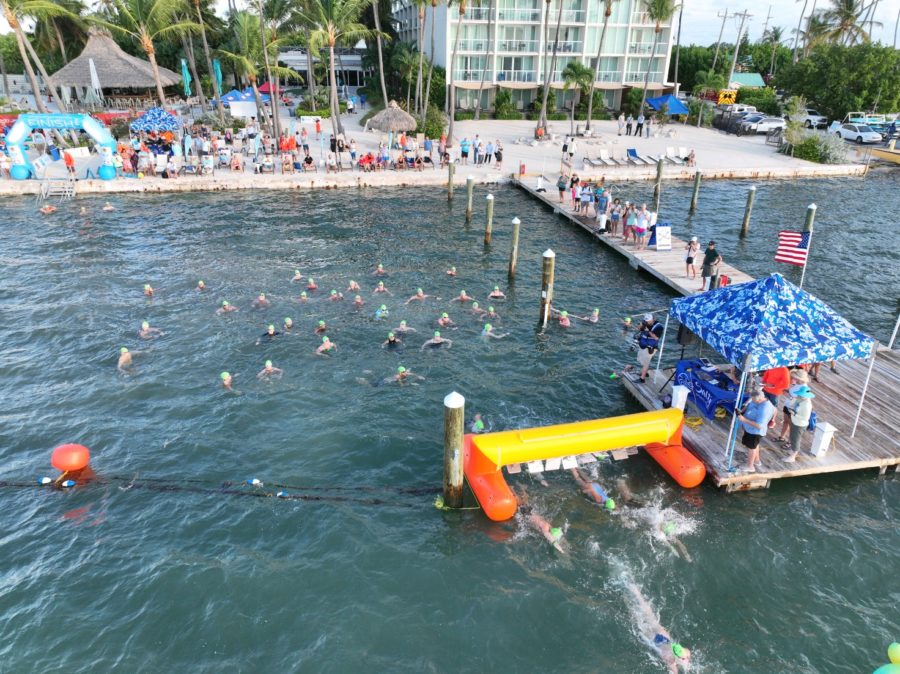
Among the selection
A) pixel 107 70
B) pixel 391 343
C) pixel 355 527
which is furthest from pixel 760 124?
pixel 355 527

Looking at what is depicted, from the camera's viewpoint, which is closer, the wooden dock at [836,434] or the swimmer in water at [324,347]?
the wooden dock at [836,434]

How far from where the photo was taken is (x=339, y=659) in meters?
9.31

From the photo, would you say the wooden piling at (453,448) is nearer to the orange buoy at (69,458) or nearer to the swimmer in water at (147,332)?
the orange buoy at (69,458)

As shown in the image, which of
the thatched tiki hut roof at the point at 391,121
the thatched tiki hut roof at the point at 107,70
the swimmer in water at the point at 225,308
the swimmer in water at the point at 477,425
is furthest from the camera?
the thatched tiki hut roof at the point at 107,70

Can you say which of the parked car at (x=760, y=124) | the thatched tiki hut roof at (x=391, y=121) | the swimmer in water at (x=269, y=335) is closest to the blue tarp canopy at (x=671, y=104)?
the parked car at (x=760, y=124)

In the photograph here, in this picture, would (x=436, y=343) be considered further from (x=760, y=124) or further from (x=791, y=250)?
(x=760, y=124)

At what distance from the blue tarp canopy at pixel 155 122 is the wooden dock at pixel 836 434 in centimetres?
3364

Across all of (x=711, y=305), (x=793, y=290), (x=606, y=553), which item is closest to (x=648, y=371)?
(x=711, y=305)

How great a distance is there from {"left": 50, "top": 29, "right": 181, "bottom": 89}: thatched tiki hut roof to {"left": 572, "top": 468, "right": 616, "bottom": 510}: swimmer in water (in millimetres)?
46428

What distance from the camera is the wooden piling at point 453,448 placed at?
35.3ft

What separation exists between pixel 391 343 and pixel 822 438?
11059 millimetres

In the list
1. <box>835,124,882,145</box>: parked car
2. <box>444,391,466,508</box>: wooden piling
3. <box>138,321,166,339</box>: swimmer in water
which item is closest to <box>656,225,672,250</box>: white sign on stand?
<box>444,391,466,508</box>: wooden piling

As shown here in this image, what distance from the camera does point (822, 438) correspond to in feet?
40.1

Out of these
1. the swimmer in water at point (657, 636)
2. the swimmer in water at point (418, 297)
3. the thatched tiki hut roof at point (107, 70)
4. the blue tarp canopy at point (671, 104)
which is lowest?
the swimmer in water at point (657, 636)
